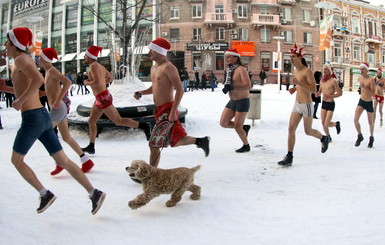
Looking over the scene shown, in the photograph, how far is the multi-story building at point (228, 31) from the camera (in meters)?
35.4

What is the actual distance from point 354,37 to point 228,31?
17.8 metres

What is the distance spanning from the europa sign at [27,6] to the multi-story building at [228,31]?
65.5 ft

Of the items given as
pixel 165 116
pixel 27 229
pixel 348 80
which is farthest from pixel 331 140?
pixel 348 80

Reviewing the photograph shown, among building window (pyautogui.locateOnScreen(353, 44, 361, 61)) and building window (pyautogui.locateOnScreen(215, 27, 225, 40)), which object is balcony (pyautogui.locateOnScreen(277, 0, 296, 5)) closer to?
building window (pyautogui.locateOnScreen(215, 27, 225, 40))

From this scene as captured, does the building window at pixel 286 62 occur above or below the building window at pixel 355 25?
below

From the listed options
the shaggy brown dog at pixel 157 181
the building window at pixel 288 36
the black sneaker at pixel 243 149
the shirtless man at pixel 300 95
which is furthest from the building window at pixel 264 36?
the shaggy brown dog at pixel 157 181

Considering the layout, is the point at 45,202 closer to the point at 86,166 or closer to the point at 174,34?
the point at 86,166

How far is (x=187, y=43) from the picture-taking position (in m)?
35.4

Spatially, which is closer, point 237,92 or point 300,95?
point 300,95

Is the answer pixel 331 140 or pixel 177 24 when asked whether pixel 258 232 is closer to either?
pixel 331 140

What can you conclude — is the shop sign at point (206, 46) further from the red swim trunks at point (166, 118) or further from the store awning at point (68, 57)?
the red swim trunks at point (166, 118)

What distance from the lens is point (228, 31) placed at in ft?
118

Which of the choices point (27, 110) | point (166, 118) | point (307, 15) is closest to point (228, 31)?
point (307, 15)

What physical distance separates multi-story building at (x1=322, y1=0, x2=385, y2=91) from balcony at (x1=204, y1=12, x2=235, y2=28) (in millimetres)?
12978
